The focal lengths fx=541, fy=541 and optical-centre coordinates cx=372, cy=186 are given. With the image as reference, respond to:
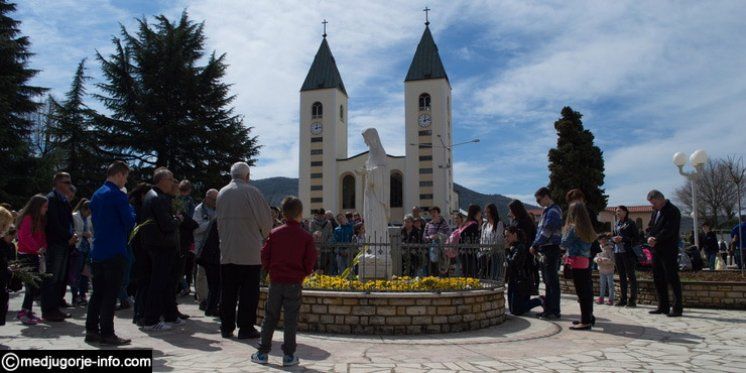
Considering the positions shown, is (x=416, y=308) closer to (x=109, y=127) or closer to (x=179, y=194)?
(x=179, y=194)

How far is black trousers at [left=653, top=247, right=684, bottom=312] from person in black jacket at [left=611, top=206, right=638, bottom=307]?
1050 mm

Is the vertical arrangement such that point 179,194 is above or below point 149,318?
above

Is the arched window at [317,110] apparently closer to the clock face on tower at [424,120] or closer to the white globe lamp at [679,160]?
the clock face on tower at [424,120]

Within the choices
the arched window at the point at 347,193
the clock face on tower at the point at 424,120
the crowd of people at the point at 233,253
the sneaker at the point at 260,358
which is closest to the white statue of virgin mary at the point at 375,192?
the crowd of people at the point at 233,253

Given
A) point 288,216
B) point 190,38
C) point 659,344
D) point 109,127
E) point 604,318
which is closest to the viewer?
point 288,216

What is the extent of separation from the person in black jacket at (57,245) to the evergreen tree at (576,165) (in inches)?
1395

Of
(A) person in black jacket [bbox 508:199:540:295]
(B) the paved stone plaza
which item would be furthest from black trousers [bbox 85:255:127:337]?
(A) person in black jacket [bbox 508:199:540:295]

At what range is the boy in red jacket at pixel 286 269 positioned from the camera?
5062 millimetres

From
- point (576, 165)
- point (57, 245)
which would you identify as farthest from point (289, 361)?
point (576, 165)

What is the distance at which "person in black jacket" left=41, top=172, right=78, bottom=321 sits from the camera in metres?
7.27

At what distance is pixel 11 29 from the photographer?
23.9m

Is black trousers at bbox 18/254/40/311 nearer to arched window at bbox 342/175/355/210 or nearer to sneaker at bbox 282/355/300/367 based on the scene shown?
sneaker at bbox 282/355/300/367

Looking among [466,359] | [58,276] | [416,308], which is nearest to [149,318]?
[58,276]

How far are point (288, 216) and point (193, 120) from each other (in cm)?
2463
